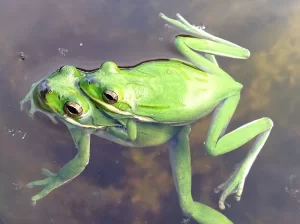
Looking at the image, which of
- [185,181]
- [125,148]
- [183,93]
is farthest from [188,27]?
[185,181]

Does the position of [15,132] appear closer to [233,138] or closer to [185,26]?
[185,26]

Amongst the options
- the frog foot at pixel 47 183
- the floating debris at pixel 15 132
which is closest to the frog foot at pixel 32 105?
the floating debris at pixel 15 132

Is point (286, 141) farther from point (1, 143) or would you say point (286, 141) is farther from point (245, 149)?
point (1, 143)

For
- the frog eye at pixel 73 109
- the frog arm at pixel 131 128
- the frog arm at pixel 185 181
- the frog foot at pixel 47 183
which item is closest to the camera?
the frog eye at pixel 73 109

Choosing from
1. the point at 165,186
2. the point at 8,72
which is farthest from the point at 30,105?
the point at 165,186

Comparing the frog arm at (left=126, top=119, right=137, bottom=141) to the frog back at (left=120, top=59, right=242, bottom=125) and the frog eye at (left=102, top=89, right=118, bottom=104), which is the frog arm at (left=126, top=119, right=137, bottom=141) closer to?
the frog back at (left=120, top=59, right=242, bottom=125)

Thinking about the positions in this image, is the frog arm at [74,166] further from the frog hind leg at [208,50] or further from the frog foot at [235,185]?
the frog foot at [235,185]
